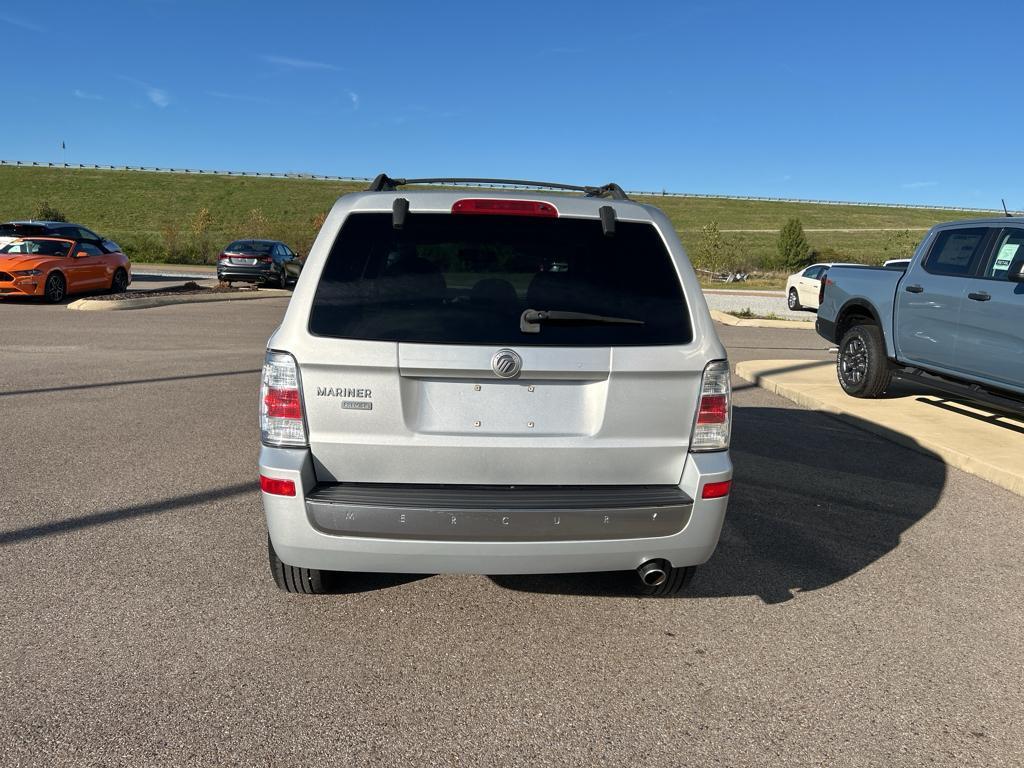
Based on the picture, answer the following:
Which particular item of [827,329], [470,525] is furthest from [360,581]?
[827,329]

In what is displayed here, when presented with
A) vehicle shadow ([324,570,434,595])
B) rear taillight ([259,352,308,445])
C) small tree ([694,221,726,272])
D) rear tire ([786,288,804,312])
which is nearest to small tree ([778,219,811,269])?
small tree ([694,221,726,272])

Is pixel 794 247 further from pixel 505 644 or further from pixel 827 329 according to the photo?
pixel 505 644

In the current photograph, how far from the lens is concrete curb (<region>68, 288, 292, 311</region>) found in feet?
59.6

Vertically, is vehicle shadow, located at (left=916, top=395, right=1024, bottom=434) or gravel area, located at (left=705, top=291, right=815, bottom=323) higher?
vehicle shadow, located at (left=916, top=395, right=1024, bottom=434)

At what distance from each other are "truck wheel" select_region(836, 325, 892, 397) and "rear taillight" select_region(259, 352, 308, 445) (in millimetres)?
7824

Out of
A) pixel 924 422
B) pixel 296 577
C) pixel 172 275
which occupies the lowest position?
pixel 172 275

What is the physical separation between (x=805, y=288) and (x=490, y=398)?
81.0 ft

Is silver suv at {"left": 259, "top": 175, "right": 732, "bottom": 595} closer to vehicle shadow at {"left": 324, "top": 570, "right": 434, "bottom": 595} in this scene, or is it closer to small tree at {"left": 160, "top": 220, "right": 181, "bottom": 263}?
vehicle shadow at {"left": 324, "top": 570, "right": 434, "bottom": 595}

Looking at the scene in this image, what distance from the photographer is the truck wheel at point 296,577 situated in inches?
147

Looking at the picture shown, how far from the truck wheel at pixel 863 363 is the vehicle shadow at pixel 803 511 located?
3.81ft

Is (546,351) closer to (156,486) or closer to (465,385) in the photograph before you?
(465,385)

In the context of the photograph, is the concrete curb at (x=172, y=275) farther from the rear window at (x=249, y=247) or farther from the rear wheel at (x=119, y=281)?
the rear wheel at (x=119, y=281)

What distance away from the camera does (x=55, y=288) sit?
19203mm

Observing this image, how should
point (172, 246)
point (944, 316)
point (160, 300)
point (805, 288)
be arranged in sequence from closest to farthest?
point (944, 316), point (160, 300), point (805, 288), point (172, 246)
